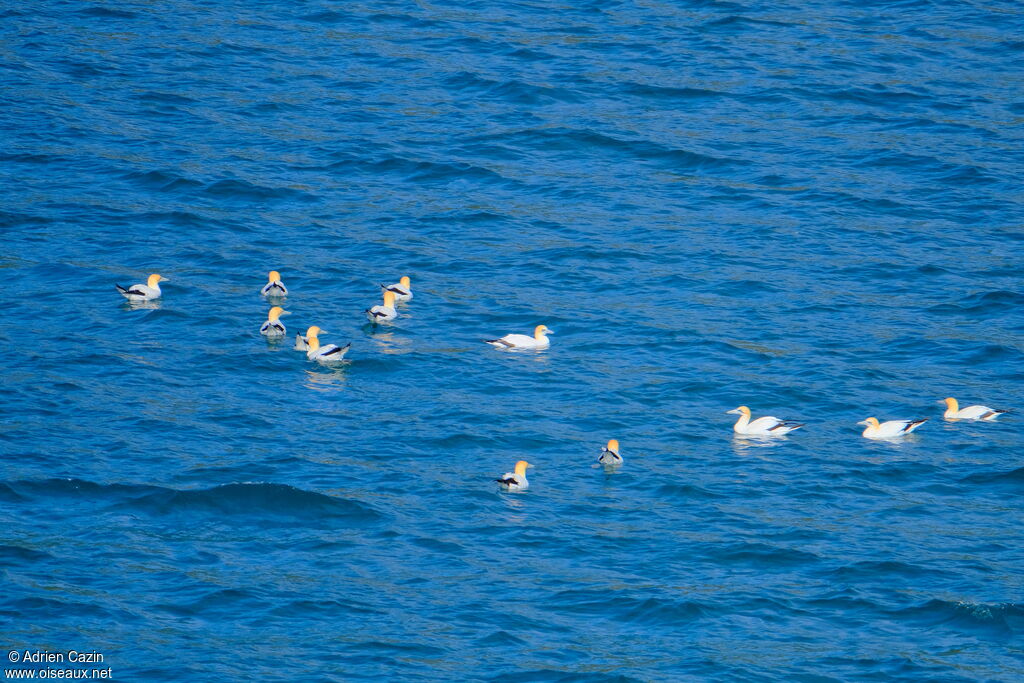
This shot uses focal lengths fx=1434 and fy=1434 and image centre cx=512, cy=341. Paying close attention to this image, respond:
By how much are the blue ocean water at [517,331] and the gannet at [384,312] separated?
46 centimetres

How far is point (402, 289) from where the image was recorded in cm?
2431

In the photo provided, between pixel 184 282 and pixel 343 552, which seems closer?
pixel 343 552

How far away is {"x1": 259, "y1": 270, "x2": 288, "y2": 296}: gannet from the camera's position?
2381 centimetres

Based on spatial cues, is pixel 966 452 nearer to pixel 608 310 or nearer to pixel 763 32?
pixel 608 310

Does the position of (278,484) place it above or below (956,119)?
below

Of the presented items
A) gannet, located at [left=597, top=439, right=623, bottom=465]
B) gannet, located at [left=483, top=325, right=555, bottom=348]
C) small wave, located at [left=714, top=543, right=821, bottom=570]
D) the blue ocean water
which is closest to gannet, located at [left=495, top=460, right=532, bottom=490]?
the blue ocean water

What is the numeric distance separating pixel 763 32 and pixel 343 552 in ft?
77.4

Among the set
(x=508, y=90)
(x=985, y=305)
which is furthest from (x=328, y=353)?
(x=508, y=90)

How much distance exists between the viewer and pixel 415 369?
72.9ft

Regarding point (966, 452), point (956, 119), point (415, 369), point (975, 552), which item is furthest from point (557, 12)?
point (975, 552)

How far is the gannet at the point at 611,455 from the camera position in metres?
19.0

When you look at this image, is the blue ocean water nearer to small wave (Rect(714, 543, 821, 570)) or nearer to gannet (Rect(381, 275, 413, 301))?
small wave (Rect(714, 543, 821, 570))

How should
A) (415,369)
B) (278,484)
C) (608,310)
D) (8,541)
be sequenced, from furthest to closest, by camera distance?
(608,310)
(415,369)
(278,484)
(8,541)

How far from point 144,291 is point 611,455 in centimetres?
879
